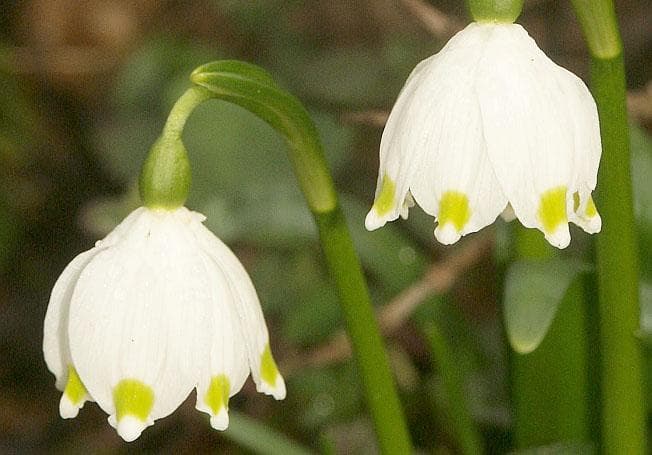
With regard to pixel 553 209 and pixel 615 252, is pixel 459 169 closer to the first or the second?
pixel 553 209

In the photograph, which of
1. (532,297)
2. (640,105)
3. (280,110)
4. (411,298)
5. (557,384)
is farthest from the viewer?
(640,105)

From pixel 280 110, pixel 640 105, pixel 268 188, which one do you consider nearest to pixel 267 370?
pixel 280 110

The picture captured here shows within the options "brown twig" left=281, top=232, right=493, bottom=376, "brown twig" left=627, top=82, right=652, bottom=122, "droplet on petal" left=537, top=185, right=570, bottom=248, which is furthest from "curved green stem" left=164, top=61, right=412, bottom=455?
"brown twig" left=627, top=82, right=652, bottom=122

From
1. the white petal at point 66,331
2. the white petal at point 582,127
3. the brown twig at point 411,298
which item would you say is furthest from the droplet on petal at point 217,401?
the brown twig at point 411,298

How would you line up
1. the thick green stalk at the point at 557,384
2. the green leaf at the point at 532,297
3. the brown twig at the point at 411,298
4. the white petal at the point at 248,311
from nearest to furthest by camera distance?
the white petal at the point at 248,311
the green leaf at the point at 532,297
the thick green stalk at the point at 557,384
the brown twig at the point at 411,298

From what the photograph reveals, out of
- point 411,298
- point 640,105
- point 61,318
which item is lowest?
point 411,298

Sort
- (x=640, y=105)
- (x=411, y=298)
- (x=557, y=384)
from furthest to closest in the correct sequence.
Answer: (x=640, y=105) < (x=411, y=298) < (x=557, y=384)

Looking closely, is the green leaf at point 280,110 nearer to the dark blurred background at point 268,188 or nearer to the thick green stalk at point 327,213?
the thick green stalk at point 327,213
